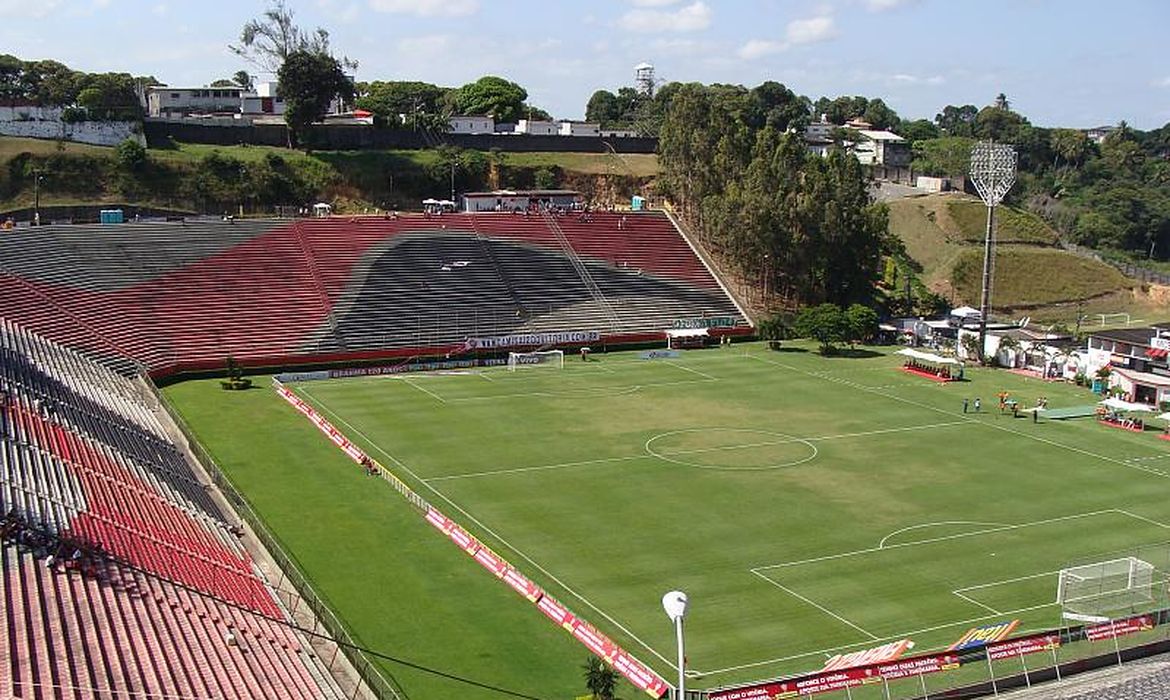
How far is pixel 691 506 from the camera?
148ft

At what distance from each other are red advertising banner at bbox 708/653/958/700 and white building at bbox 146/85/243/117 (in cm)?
10819

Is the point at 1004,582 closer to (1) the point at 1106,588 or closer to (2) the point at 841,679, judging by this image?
(1) the point at 1106,588

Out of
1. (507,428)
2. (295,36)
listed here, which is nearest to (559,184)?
(295,36)

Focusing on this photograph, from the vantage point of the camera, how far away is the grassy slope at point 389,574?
31219 millimetres

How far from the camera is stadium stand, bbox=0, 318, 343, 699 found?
23.9m

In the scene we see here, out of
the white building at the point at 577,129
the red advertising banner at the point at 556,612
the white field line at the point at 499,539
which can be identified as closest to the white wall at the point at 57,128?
the white building at the point at 577,129

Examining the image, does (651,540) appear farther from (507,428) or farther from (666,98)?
(666,98)

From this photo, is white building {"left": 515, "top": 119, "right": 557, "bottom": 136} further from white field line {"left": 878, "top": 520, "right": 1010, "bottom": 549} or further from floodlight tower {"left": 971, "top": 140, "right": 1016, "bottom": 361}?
white field line {"left": 878, "top": 520, "right": 1010, "bottom": 549}

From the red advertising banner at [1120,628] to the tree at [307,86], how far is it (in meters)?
88.6

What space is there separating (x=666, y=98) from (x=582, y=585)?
11654 cm

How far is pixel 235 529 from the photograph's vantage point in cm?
4038

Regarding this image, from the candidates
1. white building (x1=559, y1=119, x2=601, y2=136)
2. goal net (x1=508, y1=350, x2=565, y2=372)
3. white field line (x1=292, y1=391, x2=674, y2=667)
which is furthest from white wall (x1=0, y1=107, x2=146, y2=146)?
white field line (x1=292, y1=391, x2=674, y2=667)

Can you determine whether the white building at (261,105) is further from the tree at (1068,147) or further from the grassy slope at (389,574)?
the tree at (1068,147)

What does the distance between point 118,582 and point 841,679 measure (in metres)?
17.8
